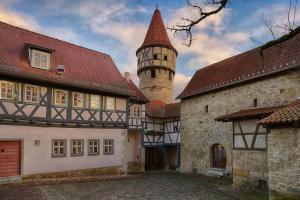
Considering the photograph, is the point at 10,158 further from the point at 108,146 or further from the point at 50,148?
the point at 108,146

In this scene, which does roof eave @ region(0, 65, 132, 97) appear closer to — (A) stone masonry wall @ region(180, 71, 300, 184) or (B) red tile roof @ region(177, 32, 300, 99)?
(A) stone masonry wall @ region(180, 71, 300, 184)

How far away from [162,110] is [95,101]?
11.5 metres

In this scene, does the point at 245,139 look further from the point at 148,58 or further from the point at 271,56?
the point at 148,58

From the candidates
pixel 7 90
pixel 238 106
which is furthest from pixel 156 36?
pixel 7 90

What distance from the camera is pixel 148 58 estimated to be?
100.0 feet

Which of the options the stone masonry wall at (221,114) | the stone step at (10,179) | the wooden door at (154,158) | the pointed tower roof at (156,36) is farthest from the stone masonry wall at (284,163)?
the pointed tower roof at (156,36)

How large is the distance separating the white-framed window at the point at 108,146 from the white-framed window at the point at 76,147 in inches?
62.8

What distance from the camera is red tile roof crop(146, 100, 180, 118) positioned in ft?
82.2

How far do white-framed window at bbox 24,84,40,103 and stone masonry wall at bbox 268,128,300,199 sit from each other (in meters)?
10.5

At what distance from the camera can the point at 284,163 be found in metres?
9.47

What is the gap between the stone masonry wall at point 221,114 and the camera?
44.8 feet

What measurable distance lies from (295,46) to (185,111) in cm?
960

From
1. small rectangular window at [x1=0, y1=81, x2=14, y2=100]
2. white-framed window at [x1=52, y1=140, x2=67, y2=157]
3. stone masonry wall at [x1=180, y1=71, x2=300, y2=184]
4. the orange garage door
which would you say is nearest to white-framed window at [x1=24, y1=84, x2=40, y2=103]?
small rectangular window at [x1=0, y1=81, x2=14, y2=100]

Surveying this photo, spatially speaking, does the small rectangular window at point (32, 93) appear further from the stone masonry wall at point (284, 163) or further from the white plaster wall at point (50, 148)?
the stone masonry wall at point (284, 163)
